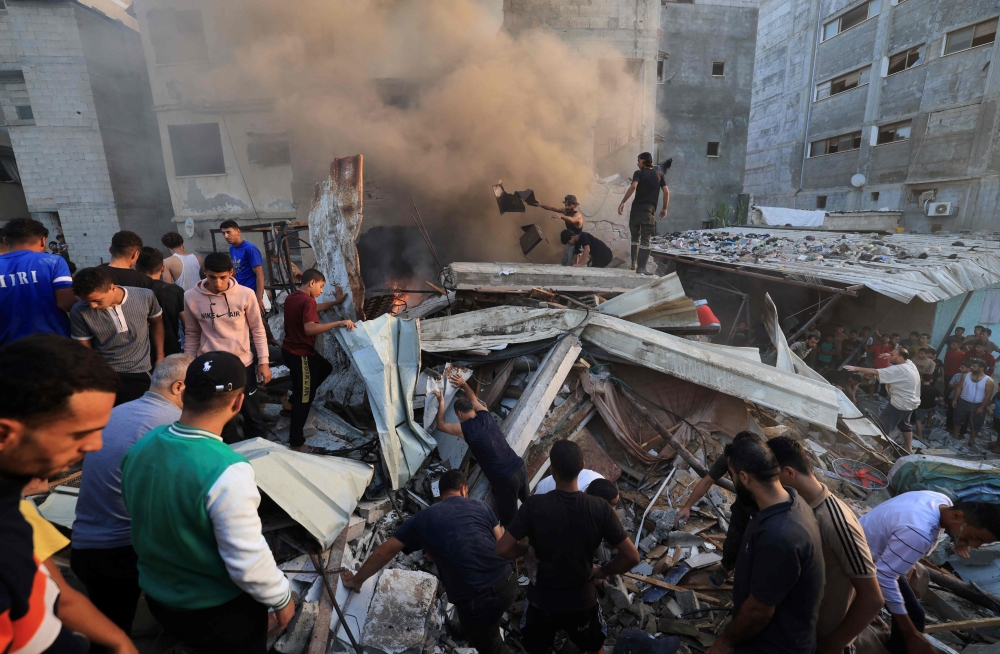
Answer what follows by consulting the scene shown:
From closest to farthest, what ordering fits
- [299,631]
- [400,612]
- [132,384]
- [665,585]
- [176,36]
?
[299,631], [400,612], [132,384], [665,585], [176,36]

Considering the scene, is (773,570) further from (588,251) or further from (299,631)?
(588,251)

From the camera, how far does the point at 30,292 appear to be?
3062 millimetres

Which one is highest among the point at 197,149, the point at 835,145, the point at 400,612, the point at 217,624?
the point at 835,145

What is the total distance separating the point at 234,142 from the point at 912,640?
589 inches

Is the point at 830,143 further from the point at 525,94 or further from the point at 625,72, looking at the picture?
the point at 525,94

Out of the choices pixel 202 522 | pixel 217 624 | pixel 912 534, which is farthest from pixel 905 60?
pixel 217 624

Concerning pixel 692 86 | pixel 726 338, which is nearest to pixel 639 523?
pixel 726 338

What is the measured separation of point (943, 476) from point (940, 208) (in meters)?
17.0

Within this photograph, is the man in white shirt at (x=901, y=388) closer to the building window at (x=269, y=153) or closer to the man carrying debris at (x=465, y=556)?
the man carrying debris at (x=465, y=556)

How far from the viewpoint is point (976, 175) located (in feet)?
50.0

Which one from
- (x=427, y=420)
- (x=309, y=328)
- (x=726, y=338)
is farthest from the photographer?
(x=726, y=338)

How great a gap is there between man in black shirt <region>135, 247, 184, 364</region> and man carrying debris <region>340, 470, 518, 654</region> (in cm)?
232

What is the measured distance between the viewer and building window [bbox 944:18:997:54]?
14578 mm

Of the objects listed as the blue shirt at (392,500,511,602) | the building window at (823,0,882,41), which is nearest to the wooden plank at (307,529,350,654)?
the blue shirt at (392,500,511,602)
